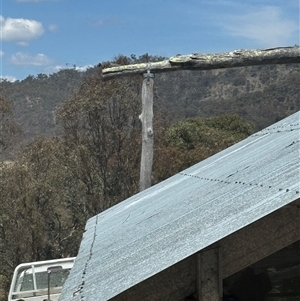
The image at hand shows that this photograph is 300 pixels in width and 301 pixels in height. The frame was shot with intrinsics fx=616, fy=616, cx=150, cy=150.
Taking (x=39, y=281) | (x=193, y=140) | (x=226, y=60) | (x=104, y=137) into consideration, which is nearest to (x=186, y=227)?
(x=226, y=60)

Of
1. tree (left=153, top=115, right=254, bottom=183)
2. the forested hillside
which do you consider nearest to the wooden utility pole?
the forested hillside

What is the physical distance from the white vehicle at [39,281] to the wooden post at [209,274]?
210 inches

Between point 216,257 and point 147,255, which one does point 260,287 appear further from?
point 147,255

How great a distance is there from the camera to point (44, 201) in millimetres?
16188

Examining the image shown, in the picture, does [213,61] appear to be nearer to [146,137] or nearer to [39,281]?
[146,137]

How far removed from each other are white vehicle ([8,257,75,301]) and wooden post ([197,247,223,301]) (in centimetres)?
533

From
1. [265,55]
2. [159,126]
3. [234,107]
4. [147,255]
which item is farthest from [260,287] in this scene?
[234,107]

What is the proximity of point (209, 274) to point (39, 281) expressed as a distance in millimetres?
6043

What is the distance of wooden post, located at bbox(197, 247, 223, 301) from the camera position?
2.61 m

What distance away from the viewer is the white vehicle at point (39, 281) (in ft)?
26.0

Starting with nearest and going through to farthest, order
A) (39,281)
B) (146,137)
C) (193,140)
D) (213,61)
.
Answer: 1. (213,61)
2. (39,281)
3. (146,137)
4. (193,140)

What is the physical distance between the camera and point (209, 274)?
263 cm

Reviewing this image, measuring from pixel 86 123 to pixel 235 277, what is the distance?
12948mm

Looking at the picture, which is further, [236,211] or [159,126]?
[159,126]
